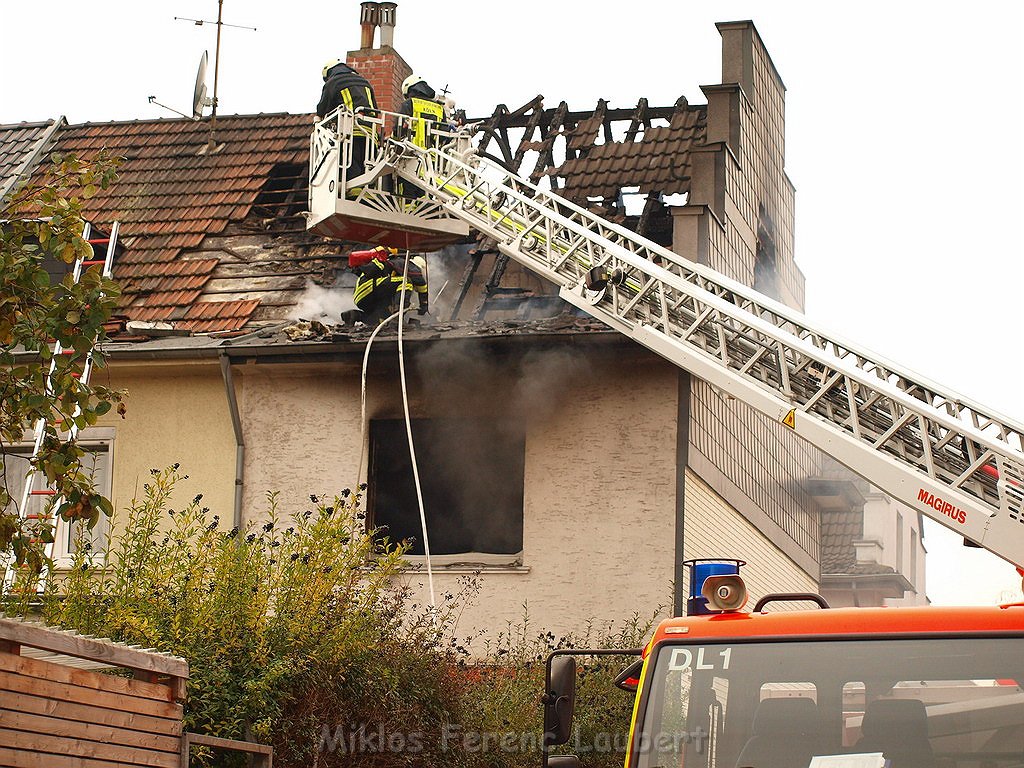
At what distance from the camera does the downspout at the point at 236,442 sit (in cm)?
1430

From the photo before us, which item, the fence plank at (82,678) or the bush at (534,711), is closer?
the fence plank at (82,678)

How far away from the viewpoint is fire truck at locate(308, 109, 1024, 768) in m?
5.64

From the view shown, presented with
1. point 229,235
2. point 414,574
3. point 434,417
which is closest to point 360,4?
point 229,235

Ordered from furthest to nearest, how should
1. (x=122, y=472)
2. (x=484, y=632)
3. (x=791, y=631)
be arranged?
(x=122, y=472)
(x=484, y=632)
(x=791, y=631)

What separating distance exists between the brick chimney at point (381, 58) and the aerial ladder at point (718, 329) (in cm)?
408

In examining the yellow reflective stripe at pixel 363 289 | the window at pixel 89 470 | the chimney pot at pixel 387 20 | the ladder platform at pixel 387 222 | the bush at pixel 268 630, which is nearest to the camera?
the bush at pixel 268 630

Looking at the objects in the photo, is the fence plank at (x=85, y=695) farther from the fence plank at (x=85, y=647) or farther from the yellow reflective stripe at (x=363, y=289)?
the yellow reflective stripe at (x=363, y=289)

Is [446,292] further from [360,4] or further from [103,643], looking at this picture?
[103,643]

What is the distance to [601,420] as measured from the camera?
13844 mm

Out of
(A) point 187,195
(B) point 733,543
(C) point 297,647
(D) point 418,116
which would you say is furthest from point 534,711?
(A) point 187,195

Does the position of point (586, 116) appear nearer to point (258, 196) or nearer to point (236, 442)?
point (258, 196)

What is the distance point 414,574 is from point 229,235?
5.00m

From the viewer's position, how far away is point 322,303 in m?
15.4

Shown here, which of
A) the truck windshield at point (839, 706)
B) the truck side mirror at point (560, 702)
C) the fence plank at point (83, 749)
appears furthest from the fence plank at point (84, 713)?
the truck windshield at point (839, 706)
